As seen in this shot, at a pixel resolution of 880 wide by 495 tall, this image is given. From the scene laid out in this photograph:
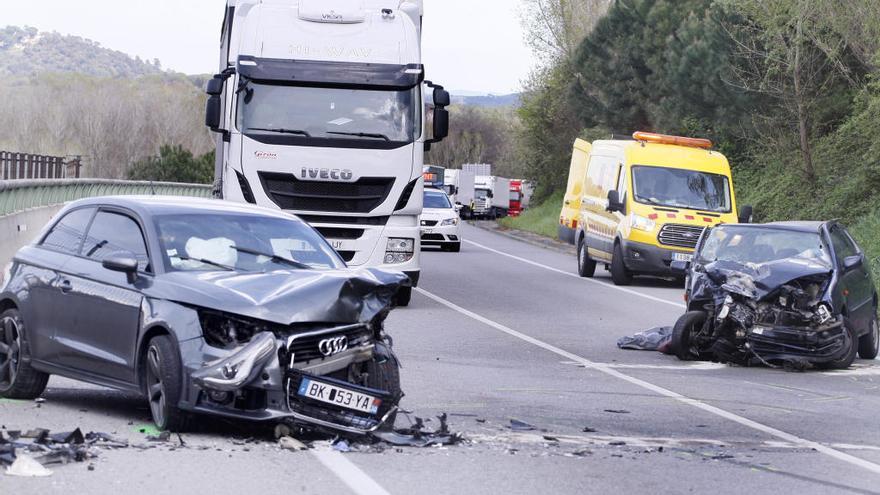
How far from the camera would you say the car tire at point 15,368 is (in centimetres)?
1002

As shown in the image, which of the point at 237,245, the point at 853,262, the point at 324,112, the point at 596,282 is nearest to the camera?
the point at 237,245

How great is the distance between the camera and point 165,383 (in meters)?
8.48

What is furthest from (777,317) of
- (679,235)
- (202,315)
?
(679,235)

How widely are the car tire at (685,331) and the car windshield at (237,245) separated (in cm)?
567

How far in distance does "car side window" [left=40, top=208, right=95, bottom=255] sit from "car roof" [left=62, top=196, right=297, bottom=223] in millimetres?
84

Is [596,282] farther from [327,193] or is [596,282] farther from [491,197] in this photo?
[491,197]

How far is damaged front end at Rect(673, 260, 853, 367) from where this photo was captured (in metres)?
14.4

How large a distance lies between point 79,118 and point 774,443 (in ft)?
414

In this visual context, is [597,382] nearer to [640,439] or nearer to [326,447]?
[640,439]

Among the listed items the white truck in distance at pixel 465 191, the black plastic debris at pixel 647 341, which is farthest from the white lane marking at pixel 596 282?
the white truck in distance at pixel 465 191

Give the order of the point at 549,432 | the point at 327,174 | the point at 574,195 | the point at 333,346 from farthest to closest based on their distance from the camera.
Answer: the point at 574,195, the point at 327,174, the point at 549,432, the point at 333,346

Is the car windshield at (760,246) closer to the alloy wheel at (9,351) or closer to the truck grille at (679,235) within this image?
the alloy wheel at (9,351)

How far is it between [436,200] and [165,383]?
1245 inches

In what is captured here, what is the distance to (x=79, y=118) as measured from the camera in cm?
13025
